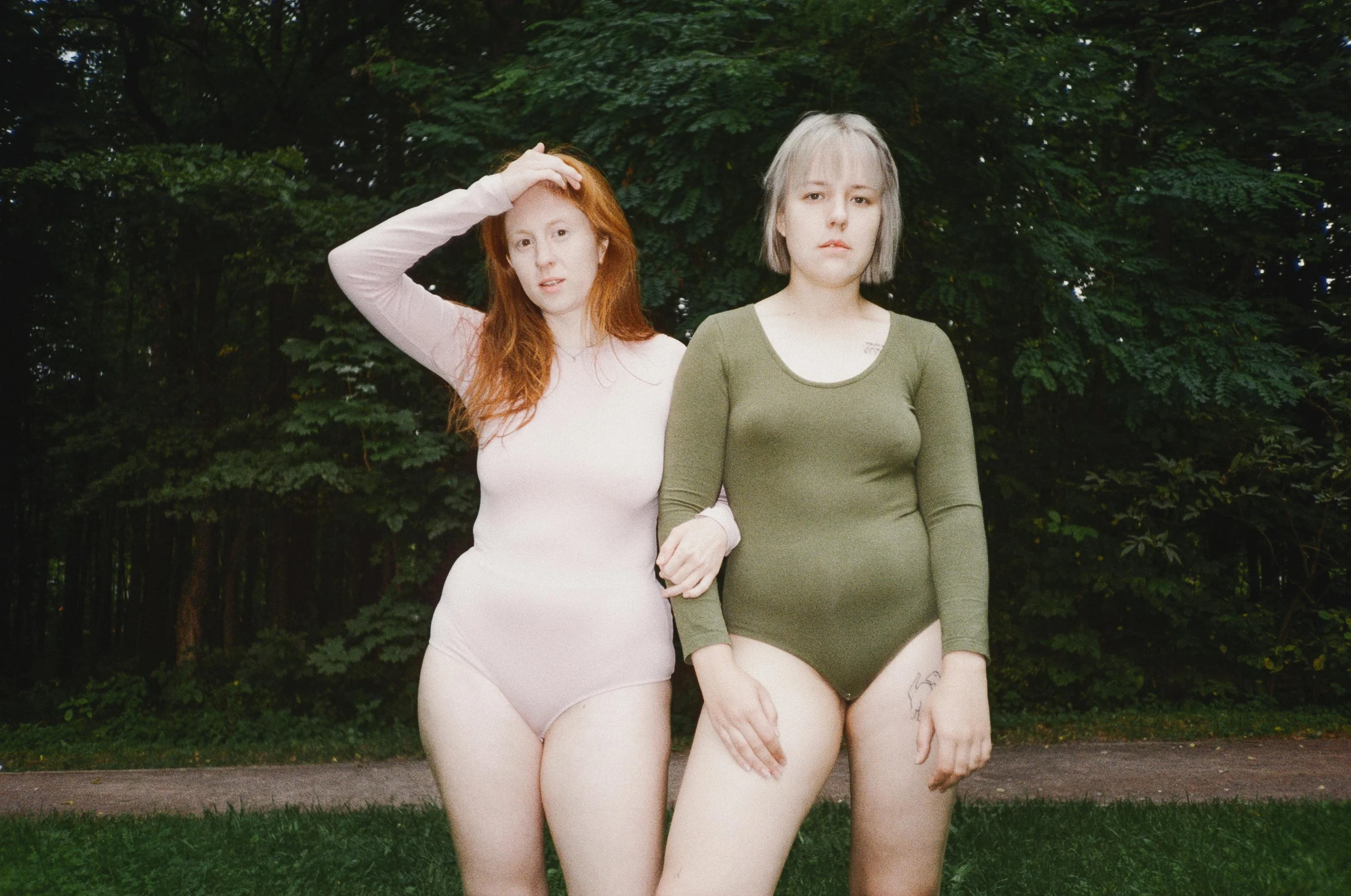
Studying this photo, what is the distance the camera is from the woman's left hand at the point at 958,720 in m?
1.85

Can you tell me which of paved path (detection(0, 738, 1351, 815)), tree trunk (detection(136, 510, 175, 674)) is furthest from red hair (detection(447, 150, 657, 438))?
tree trunk (detection(136, 510, 175, 674))

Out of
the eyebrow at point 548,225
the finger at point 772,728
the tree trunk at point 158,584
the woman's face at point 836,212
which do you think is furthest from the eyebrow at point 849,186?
the tree trunk at point 158,584

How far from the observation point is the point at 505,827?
6.80ft

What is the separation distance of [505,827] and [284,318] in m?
9.16

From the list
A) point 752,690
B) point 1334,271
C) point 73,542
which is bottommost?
point 73,542

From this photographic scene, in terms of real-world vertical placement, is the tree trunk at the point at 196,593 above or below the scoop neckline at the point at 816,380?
below

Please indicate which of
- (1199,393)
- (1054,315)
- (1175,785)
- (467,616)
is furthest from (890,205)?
(1175,785)

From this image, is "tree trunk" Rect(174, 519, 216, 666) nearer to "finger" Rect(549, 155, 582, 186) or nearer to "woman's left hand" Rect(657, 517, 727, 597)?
"finger" Rect(549, 155, 582, 186)

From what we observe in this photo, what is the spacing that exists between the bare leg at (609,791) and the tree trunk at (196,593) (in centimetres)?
919

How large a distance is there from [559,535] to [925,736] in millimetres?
762

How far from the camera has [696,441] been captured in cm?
197

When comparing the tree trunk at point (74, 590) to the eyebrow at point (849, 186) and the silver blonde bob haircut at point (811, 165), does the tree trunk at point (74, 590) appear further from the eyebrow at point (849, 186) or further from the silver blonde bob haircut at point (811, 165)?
the eyebrow at point (849, 186)

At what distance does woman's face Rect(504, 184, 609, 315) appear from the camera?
227cm

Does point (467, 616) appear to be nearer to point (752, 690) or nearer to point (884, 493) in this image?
point (752, 690)
